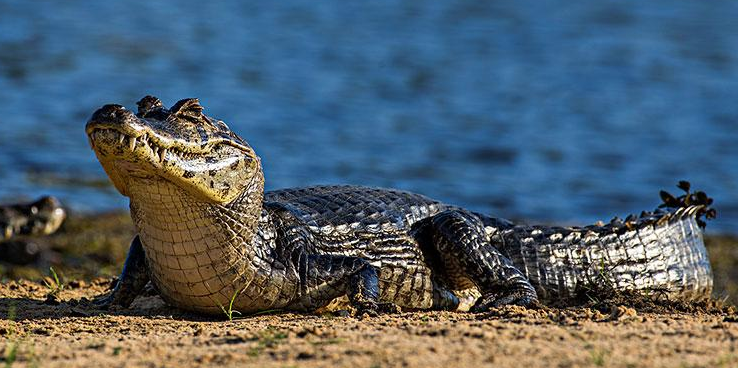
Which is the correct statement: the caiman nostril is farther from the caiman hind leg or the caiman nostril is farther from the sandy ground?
the caiman hind leg

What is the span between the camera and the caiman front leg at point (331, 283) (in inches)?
207

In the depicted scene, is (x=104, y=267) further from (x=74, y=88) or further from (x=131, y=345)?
(x=74, y=88)

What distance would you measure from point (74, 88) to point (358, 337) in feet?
37.7

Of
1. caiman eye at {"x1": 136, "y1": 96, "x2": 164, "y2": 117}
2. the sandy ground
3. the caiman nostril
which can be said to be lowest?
the sandy ground

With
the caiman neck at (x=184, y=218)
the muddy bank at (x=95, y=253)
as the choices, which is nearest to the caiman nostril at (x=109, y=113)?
the caiman neck at (x=184, y=218)

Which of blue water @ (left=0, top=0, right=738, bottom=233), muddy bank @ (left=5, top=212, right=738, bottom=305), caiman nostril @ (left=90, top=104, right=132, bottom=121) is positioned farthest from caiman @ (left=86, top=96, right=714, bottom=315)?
blue water @ (left=0, top=0, right=738, bottom=233)

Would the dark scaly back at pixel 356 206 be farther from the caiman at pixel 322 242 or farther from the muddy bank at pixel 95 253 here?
the muddy bank at pixel 95 253

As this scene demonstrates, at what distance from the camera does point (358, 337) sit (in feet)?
13.7

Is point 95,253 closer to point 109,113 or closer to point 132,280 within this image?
point 132,280

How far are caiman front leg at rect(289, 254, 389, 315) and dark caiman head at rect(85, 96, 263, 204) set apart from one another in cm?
51

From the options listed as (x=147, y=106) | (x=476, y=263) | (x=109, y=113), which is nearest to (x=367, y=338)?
(x=109, y=113)

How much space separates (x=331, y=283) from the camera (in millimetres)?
5328

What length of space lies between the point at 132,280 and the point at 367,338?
72.2 inches

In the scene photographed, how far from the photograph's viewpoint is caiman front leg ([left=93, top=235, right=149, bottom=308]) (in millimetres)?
5574
